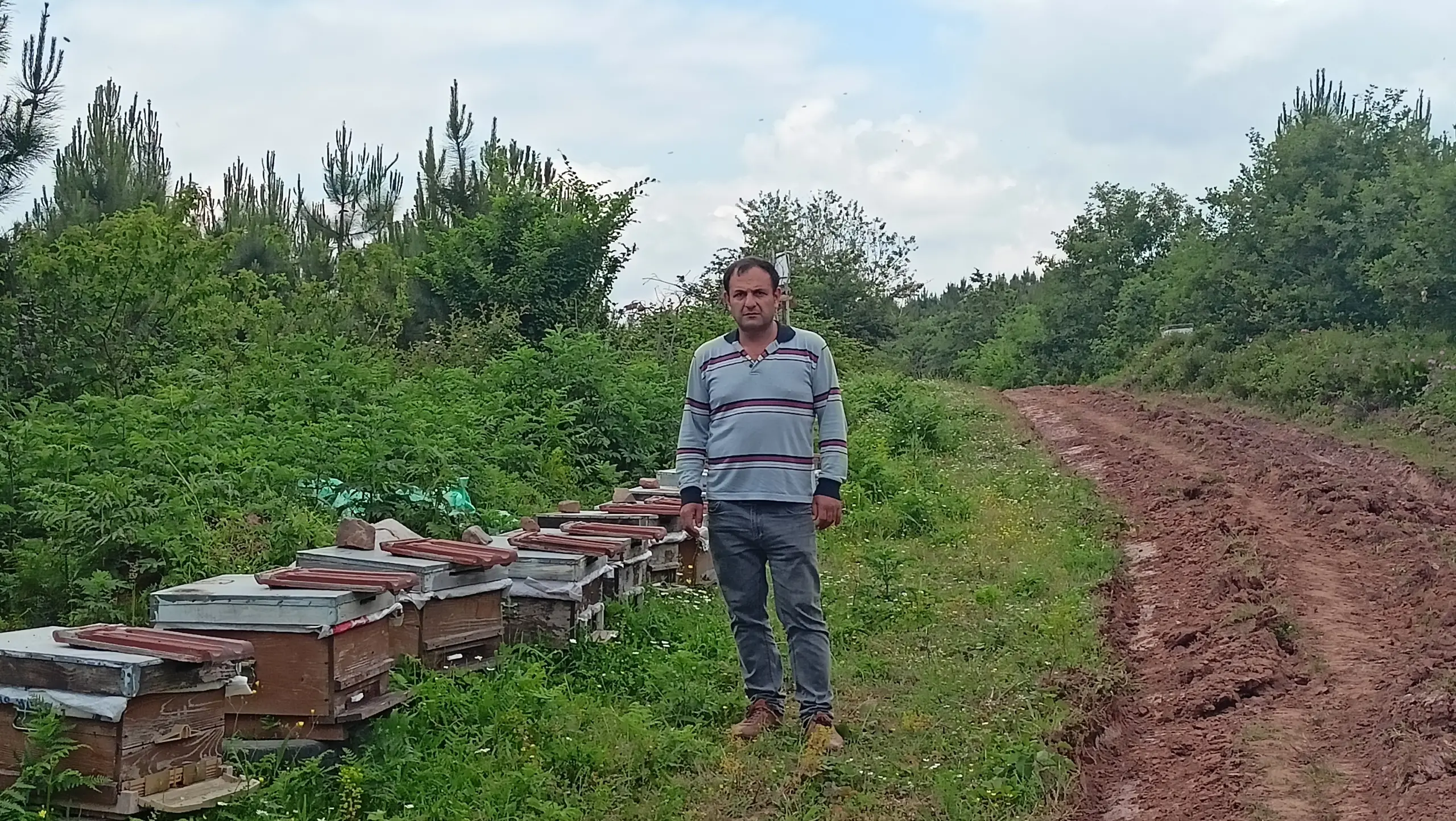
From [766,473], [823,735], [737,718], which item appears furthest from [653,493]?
[823,735]

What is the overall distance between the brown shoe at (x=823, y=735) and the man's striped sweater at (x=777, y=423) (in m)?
0.92

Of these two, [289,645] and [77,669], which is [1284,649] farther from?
[77,669]

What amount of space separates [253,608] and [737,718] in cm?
216

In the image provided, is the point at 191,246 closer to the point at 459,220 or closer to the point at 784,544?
the point at 459,220

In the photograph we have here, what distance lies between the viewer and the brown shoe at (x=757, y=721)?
5.04 m

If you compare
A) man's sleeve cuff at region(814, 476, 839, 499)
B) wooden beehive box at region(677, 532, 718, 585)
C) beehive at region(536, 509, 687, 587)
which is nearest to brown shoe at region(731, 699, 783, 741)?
man's sleeve cuff at region(814, 476, 839, 499)

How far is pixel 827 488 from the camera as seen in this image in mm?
4887

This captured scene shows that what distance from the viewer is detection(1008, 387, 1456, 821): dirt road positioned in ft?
14.6

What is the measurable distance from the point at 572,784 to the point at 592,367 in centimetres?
810

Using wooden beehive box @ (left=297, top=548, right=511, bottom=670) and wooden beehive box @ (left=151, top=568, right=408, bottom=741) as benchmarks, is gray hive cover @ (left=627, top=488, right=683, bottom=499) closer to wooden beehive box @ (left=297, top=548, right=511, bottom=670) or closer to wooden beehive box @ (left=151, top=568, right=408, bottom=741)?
wooden beehive box @ (left=297, top=548, right=511, bottom=670)

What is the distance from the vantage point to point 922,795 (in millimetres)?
4500

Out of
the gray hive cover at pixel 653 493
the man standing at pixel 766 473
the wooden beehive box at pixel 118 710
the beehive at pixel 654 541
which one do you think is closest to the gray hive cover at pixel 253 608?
the wooden beehive box at pixel 118 710

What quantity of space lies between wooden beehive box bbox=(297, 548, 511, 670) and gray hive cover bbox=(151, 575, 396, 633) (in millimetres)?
448

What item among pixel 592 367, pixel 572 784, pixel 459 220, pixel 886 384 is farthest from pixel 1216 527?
pixel 459 220
